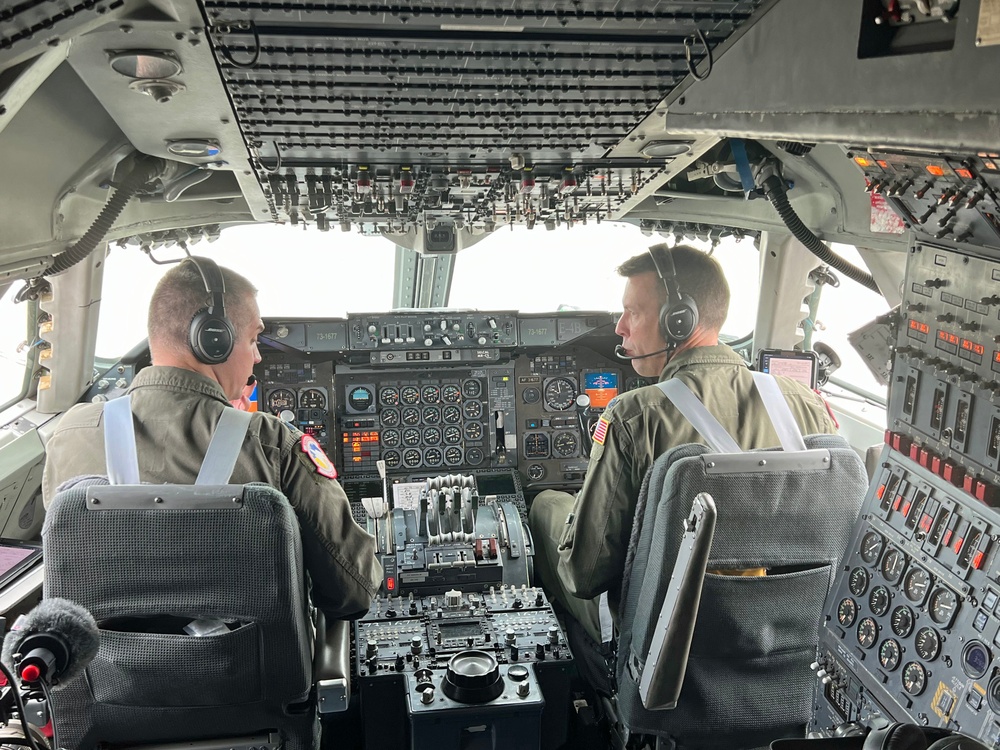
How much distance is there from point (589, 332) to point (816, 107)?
2679 millimetres

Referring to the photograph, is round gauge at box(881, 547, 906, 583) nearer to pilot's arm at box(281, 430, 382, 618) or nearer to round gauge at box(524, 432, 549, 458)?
pilot's arm at box(281, 430, 382, 618)

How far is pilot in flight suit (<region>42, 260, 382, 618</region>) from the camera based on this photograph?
6.31 feet

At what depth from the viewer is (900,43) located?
37.7 inches

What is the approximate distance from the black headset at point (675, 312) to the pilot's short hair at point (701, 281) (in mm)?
15

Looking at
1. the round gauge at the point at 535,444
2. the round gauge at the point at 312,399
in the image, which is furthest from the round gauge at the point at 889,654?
the round gauge at the point at 312,399

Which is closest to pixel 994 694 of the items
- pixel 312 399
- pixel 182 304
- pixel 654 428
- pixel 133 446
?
pixel 654 428

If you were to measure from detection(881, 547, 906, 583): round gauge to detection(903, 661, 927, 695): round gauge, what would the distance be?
17 centimetres

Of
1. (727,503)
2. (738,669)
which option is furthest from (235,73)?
(738,669)

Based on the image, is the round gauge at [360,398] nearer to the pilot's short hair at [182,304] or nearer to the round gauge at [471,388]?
the round gauge at [471,388]

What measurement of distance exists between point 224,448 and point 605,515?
96 cm

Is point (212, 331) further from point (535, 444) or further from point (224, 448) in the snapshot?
point (535, 444)

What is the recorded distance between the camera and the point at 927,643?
62.6 inches

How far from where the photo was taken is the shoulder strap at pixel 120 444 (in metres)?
1.85

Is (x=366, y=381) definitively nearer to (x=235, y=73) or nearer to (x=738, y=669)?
(x=738, y=669)
